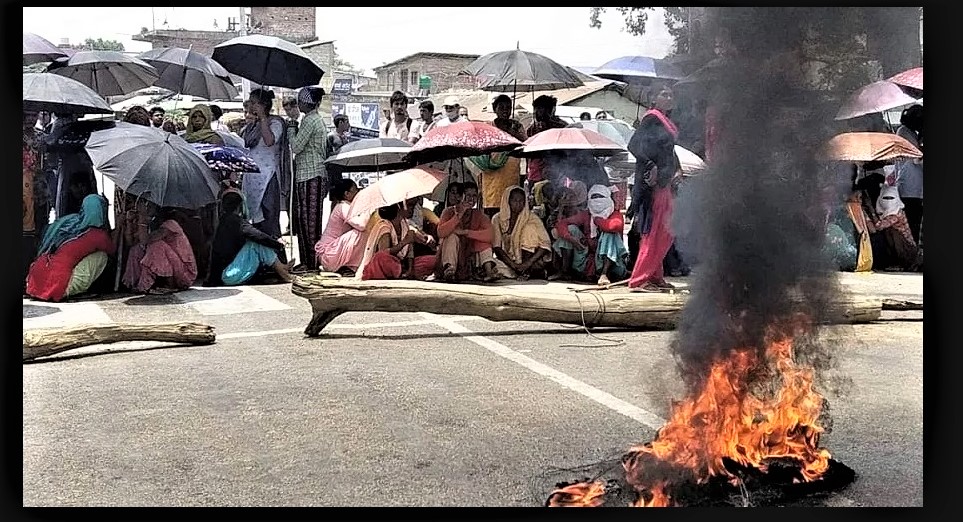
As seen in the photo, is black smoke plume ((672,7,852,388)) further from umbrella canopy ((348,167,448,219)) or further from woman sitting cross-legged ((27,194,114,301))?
woman sitting cross-legged ((27,194,114,301))

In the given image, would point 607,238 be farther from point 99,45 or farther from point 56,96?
point 99,45

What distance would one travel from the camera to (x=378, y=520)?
362 centimetres

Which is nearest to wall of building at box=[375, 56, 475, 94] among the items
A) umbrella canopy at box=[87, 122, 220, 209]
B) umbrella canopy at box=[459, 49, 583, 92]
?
umbrella canopy at box=[459, 49, 583, 92]

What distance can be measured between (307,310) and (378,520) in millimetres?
4624

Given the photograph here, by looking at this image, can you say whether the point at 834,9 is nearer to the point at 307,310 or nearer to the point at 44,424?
the point at 44,424

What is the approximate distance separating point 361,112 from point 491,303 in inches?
442

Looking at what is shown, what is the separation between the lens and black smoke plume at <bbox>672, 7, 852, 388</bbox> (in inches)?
155

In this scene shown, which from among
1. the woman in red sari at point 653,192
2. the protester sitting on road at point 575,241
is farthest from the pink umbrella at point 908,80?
the protester sitting on road at point 575,241

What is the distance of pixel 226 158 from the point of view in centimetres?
887

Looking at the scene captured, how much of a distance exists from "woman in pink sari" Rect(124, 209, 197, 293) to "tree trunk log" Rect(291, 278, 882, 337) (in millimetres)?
2397

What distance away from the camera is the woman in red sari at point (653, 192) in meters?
7.58

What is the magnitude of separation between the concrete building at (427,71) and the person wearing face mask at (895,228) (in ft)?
18.1

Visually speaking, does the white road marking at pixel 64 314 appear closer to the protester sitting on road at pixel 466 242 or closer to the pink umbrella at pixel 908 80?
the protester sitting on road at pixel 466 242

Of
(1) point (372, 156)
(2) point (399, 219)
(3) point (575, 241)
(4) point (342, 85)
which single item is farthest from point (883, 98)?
(4) point (342, 85)
